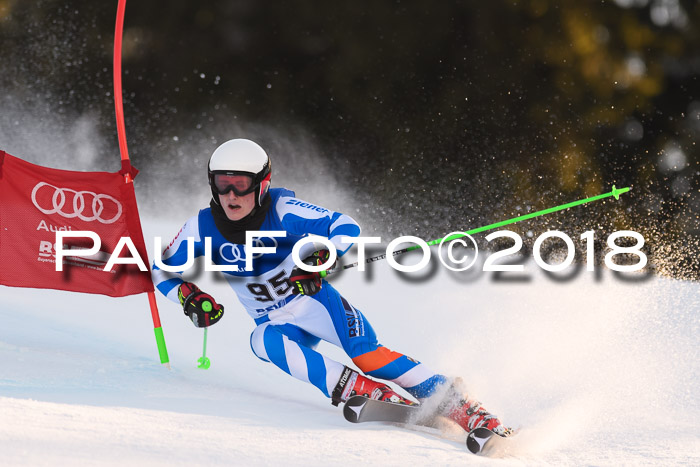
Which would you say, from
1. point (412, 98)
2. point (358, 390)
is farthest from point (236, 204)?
point (412, 98)

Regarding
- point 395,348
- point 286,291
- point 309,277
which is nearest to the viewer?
point 309,277

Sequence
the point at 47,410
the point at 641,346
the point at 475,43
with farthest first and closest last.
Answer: the point at 475,43
the point at 641,346
the point at 47,410

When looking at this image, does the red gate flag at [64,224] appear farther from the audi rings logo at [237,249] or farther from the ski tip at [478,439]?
the ski tip at [478,439]

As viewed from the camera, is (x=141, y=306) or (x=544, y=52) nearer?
(x=141, y=306)

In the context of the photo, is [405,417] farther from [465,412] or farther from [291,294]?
[291,294]

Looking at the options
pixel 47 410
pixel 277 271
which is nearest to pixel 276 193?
pixel 277 271

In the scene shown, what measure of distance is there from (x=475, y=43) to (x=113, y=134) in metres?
6.52

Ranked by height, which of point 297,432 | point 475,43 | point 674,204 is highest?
point 475,43

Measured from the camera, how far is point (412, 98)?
14.4 metres

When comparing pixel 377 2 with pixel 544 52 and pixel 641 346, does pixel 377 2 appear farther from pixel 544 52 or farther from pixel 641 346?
pixel 641 346

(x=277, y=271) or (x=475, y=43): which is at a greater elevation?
(x=475, y=43)

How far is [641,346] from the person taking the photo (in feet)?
16.2

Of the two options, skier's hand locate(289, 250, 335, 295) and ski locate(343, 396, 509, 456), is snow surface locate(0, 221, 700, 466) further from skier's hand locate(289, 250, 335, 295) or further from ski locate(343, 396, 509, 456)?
skier's hand locate(289, 250, 335, 295)

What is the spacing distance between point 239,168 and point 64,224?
1135 millimetres
